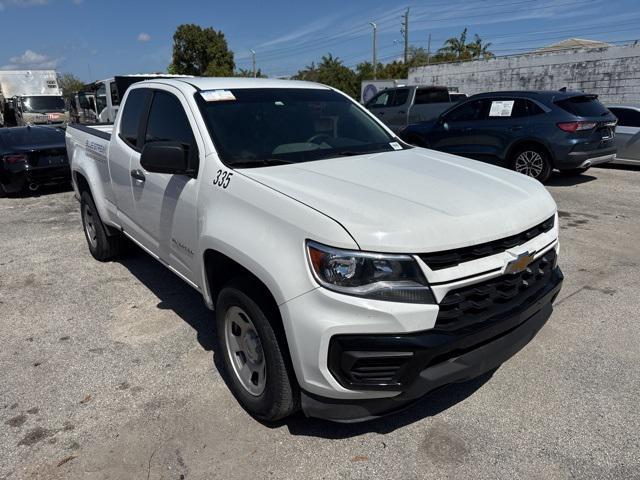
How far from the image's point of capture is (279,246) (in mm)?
2297

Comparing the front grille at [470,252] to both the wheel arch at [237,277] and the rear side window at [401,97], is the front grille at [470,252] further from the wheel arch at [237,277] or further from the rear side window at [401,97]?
the rear side window at [401,97]

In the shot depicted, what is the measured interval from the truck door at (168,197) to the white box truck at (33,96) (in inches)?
965

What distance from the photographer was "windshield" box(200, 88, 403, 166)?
311cm

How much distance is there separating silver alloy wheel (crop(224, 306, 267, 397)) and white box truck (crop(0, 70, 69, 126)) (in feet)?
85.4

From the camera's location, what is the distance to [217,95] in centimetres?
338

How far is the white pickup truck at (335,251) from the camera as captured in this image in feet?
6.92

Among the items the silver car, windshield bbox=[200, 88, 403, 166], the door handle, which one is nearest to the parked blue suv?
the silver car

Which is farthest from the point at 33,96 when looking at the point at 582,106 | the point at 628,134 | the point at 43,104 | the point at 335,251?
the point at 335,251

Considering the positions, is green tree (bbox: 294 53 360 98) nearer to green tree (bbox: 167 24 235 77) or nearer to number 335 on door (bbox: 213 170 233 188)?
green tree (bbox: 167 24 235 77)

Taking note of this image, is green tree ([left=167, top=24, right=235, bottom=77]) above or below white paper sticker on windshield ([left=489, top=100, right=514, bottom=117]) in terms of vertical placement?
above

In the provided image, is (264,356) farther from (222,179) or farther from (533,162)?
(533,162)

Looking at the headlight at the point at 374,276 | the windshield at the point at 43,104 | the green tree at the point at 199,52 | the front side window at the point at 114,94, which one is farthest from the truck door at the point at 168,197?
the green tree at the point at 199,52

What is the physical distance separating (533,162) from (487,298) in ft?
24.5

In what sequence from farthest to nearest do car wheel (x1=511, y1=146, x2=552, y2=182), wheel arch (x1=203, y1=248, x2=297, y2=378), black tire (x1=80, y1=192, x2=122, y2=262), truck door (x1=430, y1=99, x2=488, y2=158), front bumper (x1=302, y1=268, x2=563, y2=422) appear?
truck door (x1=430, y1=99, x2=488, y2=158)
car wheel (x1=511, y1=146, x2=552, y2=182)
black tire (x1=80, y1=192, x2=122, y2=262)
wheel arch (x1=203, y1=248, x2=297, y2=378)
front bumper (x1=302, y1=268, x2=563, y2=422)
